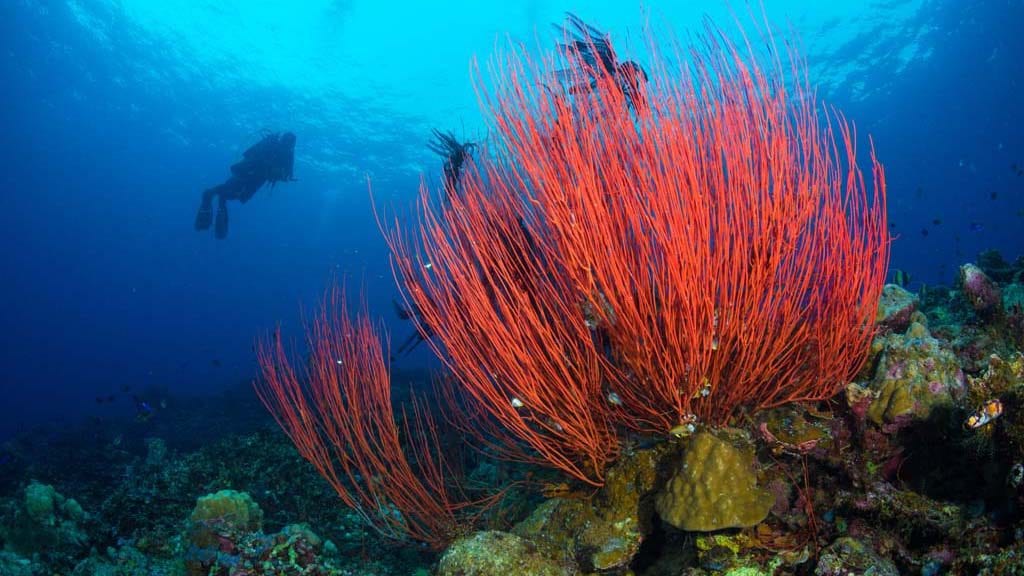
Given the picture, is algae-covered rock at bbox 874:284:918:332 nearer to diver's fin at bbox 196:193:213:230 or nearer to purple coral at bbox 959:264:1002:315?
purple coral at bbox 959:264:1002:315

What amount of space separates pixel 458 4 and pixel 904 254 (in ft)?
202

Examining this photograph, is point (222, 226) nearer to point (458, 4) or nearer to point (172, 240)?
point (458, 4)

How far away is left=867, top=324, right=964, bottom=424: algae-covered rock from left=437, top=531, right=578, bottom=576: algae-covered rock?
193cm

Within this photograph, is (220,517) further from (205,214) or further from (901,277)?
(205,214)

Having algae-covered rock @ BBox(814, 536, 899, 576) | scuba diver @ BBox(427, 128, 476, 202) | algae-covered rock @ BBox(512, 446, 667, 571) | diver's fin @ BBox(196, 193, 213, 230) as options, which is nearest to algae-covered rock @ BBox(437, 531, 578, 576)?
algae-covered rock @ BBox(512, 446, 667, 571)

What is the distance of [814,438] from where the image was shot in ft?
8.61

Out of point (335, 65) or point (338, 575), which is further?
point (335, 65)

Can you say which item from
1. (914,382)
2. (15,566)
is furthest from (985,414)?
(15,566)

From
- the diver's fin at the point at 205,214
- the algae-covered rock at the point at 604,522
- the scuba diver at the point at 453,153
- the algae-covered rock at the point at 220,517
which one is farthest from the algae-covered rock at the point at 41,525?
the diver's fin at the point at 205,214

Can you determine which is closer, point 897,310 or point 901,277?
point 897,310

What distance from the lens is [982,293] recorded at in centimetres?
405

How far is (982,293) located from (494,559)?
4.55 meters

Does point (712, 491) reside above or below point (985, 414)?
below

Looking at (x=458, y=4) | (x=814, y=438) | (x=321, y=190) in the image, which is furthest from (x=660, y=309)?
(x=321, y=190)
